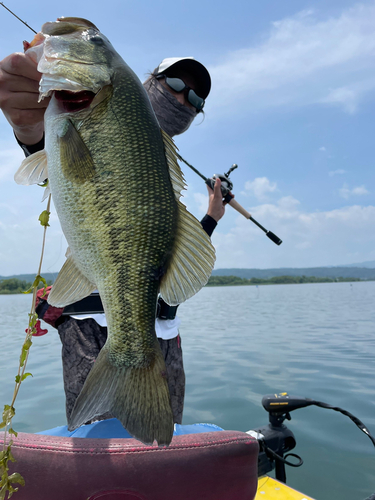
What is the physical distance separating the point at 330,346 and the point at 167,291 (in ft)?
35.0

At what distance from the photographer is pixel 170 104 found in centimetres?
239

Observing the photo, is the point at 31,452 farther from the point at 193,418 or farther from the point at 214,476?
the point at 193,418

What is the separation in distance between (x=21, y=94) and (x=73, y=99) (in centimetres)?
32

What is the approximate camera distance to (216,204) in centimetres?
305

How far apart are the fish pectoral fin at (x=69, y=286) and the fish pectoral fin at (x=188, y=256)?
290 millimetres

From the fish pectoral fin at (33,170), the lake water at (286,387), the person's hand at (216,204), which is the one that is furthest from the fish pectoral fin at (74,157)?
the lake water at (286,387)

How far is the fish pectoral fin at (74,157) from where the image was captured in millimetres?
1171

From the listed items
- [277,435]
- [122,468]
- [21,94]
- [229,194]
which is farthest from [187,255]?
[277,435]

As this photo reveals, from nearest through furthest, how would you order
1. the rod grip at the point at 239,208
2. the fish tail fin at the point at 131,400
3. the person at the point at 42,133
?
the fish tail fin at the point at 131,400, the person at the point at 42,133, the rod grip at the point at 239,208

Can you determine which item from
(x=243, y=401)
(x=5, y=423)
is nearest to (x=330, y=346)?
(x=243, y=401)

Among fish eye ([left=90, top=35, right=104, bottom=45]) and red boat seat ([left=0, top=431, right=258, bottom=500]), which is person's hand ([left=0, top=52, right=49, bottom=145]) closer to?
fish eye ([left=90, top=35, right=104, bottom=45])

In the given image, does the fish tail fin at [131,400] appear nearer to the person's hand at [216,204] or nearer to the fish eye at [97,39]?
the fish eye at [97,39]

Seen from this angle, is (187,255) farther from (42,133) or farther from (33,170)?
(42,133)

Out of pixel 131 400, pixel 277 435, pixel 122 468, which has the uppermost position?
pixel 131 400
